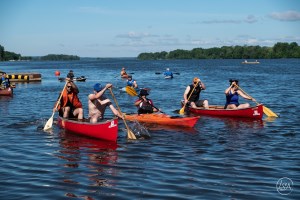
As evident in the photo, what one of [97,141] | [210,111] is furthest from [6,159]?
[210,111]

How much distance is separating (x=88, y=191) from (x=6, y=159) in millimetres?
3676

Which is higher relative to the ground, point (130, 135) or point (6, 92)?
point (6, 92)

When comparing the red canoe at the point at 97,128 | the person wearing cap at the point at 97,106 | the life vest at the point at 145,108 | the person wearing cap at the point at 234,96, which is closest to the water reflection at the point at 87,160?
the red canoe at the point at 97,128

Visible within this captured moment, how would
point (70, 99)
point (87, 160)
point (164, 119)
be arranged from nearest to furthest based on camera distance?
point (87, 160)
point (70, 99)
point (164, 119)

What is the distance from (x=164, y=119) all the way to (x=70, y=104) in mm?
3671

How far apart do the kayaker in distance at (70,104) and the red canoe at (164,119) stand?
8.33ft

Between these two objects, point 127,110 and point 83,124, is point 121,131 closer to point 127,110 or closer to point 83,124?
point 83,124

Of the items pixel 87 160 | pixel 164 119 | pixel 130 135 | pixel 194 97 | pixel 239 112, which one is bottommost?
pixel 87 160

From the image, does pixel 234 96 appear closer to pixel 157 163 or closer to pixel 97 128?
pixel 97 128

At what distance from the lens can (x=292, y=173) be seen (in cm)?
959

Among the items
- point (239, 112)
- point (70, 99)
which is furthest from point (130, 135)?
point (239, 112)

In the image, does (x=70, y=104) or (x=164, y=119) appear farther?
(x=164, y=119)

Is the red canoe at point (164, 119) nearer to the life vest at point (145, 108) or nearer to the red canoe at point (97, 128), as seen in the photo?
the life vest at point (145, 108)

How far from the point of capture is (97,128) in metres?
13.3
